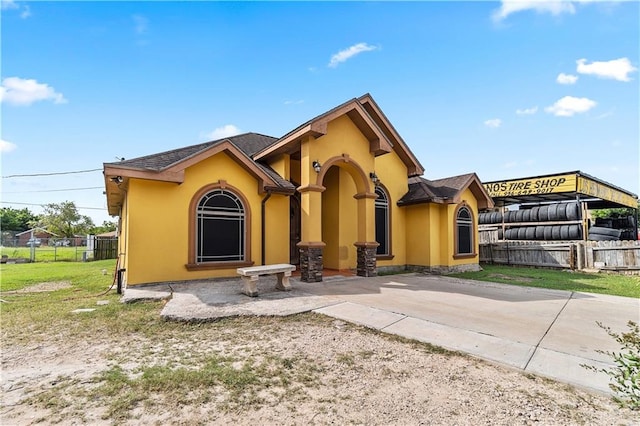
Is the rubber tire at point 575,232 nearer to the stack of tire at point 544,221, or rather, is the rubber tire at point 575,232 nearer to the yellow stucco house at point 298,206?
the stack of tire at point 544,221

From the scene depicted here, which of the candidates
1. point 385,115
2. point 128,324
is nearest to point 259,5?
point 385,115

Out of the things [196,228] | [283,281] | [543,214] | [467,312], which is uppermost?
[543,214]

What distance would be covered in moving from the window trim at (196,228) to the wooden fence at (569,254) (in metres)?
13.9

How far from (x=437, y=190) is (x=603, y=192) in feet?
38.1

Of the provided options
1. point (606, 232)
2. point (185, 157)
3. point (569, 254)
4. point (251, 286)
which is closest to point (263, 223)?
point (185, 157)

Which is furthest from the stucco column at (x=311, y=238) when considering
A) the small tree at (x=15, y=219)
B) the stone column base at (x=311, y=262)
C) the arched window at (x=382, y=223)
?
the small tree at (x=15, y=219)

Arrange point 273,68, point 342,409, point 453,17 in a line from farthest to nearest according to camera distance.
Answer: point 273,68, point 453,17, point 342,409

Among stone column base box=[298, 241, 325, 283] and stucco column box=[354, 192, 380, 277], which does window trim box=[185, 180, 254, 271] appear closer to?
stone column base box=[298, 241, 325, 283]

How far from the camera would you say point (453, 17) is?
859 centimetres

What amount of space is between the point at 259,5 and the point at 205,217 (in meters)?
6.57

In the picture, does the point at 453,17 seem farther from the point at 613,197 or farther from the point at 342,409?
the point at 613,197

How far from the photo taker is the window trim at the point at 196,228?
908 centimetres

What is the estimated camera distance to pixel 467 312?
20.7 feet

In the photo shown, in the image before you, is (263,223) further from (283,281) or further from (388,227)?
(388,227)
